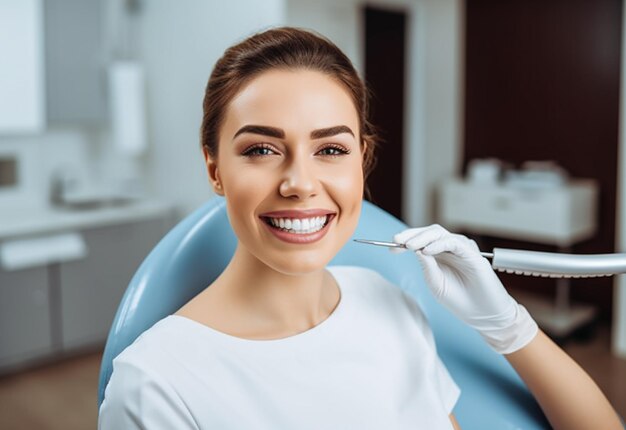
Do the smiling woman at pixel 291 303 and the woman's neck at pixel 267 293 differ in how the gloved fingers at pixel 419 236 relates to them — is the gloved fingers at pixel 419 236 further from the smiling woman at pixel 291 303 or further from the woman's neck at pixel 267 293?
the woman's neck at pixel 267 293

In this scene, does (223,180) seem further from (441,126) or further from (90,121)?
(441,126)

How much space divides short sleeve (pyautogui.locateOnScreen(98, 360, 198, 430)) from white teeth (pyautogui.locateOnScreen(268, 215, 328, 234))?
0.25m

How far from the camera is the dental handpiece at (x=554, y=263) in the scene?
0.94 m

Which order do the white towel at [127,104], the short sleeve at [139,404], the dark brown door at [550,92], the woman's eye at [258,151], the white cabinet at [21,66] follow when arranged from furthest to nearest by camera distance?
the dark brown door at [550,92] < the white towel at [127,104] < the white cabinet at [21,66] < the woman's eye at [258,151] < the short sleeve at [139,404]

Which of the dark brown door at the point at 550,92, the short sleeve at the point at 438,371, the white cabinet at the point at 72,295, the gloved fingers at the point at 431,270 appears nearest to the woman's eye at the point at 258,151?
the gloved fingers at the point at 431,270

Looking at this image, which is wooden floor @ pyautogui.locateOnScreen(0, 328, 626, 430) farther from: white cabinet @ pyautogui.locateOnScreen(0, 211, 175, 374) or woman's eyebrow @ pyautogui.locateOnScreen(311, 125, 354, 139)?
woman's eyebrow @ pyautogui.locateOnScreen(311, 125, 354, 139)

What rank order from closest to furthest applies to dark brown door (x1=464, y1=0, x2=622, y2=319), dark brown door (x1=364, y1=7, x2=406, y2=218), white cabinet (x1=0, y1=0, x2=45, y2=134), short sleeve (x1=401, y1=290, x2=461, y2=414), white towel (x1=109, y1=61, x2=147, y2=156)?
short sleeve (x1=401, y1=290, x2=461, y2=414)
white cabinet (x1=0, y1=0, x2=45, y2=134)
white towel (x1=109, y1=61, x2=147, y2=156)
dark brown door (x1=464, y1=0, x2=622, y2=319)
dark brown door (x1=364, y1=7, x2=406, y2=218)

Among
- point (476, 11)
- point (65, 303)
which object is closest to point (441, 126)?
point (476, 11)

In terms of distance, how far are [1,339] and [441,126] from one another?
300cm

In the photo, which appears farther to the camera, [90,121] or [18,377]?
[90,121]

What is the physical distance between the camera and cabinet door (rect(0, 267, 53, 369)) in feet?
10.1

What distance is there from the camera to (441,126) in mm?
4723

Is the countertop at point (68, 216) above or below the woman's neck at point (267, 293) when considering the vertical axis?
below

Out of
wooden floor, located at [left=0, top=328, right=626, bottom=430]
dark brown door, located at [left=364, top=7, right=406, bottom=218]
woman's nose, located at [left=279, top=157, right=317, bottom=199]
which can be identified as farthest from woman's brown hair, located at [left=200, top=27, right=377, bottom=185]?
dark brown door, located at [left=364, top=7, right=406, bottom=218]
